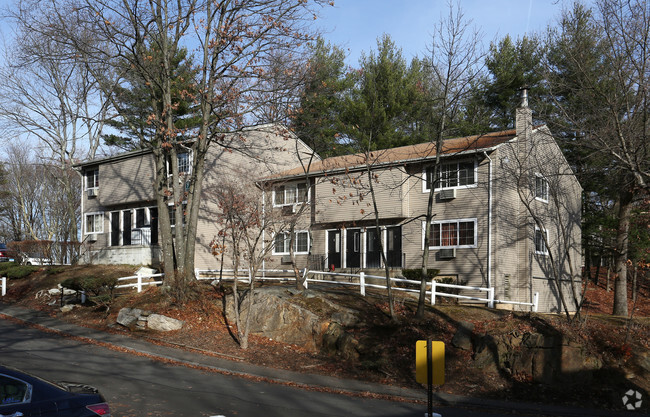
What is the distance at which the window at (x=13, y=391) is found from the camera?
6.29m

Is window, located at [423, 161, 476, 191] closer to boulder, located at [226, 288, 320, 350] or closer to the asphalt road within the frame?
boulder, located at [226, 288, 320, 350]

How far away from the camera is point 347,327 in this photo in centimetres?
1783

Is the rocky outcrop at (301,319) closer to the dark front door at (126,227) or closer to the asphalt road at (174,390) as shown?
the asphalt road at (174,390)

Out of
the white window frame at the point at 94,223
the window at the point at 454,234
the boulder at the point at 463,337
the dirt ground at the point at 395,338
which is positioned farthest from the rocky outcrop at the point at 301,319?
the white window frame at the point at 94,223

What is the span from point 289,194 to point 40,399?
23933 mm

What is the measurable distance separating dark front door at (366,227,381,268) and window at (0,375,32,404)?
21631 millimetres

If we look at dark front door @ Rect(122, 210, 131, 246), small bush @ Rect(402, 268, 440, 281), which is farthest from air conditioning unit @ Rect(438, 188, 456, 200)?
dark front door @ Rect(122, 210, 131, 246)

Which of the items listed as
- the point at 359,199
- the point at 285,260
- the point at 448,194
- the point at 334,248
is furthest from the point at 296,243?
the point at 448,194

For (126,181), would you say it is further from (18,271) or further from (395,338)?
(395,338)

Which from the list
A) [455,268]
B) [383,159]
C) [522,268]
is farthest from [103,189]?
[522,268]

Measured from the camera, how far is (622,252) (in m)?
25.2

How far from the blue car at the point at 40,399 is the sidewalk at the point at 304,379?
7657 millimetres

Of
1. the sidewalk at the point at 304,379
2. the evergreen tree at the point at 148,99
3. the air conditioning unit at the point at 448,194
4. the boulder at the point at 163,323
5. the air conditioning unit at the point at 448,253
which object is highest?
the evergreen tree at the point at 148,99

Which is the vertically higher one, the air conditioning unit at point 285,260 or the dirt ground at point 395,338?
the air conditioning unit at point 285,260
